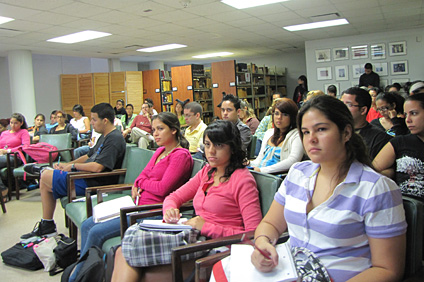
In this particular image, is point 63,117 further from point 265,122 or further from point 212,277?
point 212,277

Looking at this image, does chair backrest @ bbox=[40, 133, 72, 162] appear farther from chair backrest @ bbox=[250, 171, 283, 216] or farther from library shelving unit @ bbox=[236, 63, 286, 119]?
library shelving unit @ bbox=[236, 63, 286, 119]

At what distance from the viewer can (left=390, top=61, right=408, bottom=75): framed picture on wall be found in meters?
9.65

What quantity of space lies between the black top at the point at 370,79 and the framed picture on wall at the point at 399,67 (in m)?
0.66

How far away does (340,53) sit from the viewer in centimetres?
1045

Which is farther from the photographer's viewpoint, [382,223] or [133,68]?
[133,68]

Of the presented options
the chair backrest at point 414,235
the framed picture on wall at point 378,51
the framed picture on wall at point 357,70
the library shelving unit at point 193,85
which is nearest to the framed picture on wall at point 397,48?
the framed picture on wall at point 378,51

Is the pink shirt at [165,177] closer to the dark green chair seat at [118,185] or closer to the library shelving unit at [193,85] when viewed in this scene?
the dark green chair seat at [118,185]

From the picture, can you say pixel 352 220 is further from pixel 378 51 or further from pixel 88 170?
pixel 378 51

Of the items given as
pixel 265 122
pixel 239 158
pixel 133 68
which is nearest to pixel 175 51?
pixel 133 68

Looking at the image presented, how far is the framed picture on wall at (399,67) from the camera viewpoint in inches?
380

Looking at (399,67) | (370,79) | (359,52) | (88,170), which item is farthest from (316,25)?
(88,170)

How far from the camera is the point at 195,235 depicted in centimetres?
166

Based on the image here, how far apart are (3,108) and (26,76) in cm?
256

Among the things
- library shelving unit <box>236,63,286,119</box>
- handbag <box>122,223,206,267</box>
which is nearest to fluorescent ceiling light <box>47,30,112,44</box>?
library shelving unit <box>236,63,286,119</box>
